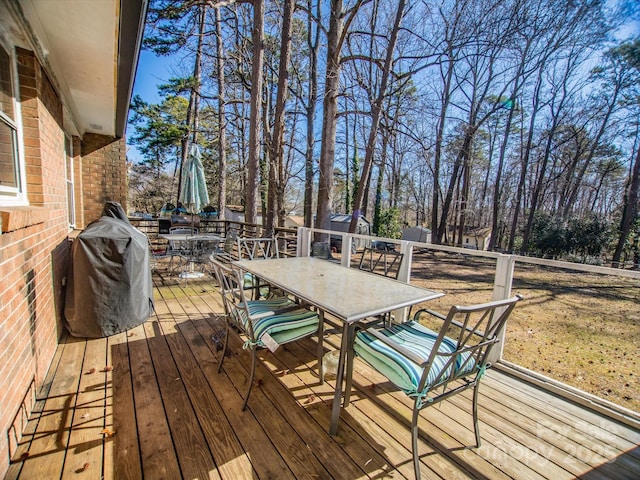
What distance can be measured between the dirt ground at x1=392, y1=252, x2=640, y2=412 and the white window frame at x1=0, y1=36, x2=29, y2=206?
512cm

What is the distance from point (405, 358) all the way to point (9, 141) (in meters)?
2.89

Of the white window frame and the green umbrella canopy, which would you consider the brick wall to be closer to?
the green umbrella canopy

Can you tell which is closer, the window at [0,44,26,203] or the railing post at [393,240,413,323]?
the window at [0,44,26,203]

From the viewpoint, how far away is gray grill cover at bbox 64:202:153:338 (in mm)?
2695

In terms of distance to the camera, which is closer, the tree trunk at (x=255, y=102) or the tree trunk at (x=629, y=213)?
the tree trunk at (x=255, y=102)

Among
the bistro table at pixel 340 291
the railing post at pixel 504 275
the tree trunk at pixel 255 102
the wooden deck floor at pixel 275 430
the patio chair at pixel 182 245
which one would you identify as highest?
the tree trunk at pixel 255 102

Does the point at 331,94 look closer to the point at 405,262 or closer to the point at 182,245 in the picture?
the point at 182,245

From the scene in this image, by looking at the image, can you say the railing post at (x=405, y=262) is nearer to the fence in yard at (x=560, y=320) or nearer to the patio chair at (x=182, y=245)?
the fence in yard at (x=560, y=320)

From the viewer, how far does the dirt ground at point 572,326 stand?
3.41 meters

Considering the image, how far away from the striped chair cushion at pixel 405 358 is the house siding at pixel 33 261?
6.17 feet

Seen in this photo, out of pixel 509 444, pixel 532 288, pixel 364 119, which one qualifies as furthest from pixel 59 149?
pixel 364 119

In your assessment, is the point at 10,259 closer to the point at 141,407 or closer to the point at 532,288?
the point at 141,407

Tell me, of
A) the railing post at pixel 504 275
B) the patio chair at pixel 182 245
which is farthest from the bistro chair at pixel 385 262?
the patio chair at pixel 182 245

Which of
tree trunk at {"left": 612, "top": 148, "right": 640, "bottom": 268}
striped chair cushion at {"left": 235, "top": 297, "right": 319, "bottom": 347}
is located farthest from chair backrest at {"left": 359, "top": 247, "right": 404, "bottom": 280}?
tree trunk at {"left": 612, "top": 148, "right": 640, "bottom": 268}
